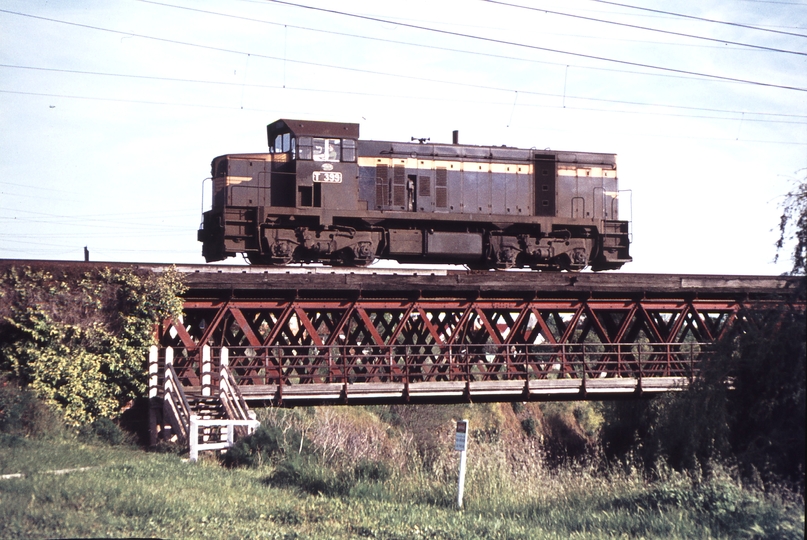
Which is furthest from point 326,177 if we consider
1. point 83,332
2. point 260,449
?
point 260,449

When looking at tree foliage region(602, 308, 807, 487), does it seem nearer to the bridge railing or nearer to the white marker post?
the bridge railing

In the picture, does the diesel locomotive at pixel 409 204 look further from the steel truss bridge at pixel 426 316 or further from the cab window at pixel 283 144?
the steel truss bridge at pixel 426 316

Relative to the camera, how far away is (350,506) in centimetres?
1245

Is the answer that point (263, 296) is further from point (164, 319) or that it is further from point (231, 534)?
point (231, 534)

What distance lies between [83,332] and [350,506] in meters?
9.67

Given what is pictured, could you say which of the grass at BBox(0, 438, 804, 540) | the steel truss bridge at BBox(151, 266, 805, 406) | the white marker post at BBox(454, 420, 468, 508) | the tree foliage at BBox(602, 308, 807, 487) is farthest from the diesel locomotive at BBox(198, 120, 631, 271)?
the tree foliage at BBox(602, 308, 807, 487)

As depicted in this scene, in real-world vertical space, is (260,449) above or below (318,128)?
below

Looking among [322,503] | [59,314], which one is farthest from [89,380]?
[322,503]

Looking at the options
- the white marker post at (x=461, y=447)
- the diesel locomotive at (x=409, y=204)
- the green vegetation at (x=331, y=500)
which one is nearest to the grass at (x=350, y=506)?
Answer: the green vegetation at (x=331, y=500)

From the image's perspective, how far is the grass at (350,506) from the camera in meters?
10.2

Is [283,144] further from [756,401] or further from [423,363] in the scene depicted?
[756,401]

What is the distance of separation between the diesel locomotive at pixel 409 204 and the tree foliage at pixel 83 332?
3272 mm

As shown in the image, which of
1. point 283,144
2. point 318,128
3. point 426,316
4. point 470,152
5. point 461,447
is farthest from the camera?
point 470,152

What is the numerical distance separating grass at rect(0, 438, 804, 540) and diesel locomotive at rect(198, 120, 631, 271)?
847 cm
